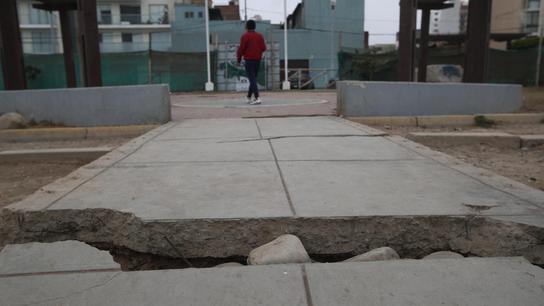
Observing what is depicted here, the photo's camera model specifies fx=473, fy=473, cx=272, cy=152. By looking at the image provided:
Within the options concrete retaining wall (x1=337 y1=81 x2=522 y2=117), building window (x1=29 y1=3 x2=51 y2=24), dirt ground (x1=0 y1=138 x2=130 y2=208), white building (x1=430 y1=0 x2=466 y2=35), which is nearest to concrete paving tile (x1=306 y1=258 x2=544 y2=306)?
dirt ground (x1=0 y1=138 x2=130 y2=208)

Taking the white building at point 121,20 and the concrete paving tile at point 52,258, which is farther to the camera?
the white building at point 121,20

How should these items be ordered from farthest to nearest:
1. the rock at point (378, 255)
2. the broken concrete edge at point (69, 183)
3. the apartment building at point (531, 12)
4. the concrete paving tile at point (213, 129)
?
1. the apartment building at point (531, 12)
2. the concrete paving tile at point (213, 129)
3. the broken concrete edge at point (69, 183)
4. the rock at point (378, 255)

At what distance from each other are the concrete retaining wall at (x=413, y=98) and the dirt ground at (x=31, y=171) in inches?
156

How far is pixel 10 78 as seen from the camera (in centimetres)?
988

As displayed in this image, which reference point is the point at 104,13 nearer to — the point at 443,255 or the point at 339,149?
the point at 339,149

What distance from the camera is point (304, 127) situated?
7.09 metres

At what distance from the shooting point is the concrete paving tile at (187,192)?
293 cm

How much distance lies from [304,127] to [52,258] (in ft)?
16.3

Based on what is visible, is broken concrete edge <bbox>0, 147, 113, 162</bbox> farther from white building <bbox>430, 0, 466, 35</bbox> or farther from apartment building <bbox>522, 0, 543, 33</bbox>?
white building <bbox>430, 0, 466, 35</bbox>

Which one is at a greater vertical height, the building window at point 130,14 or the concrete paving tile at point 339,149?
the building window at point 130,14

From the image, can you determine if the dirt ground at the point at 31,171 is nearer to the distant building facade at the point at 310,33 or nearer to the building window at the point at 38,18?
the distant building facade at the point at 310,33

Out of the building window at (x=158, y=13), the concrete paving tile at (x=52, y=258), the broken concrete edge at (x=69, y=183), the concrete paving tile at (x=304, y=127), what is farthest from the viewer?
the building window at (x=158, y=13)

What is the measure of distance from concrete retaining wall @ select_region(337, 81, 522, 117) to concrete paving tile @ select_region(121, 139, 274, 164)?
3045 mm

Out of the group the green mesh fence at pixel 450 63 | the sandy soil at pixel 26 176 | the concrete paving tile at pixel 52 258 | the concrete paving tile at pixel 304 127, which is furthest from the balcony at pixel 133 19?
the concrete paving tile at pixel 52 258
